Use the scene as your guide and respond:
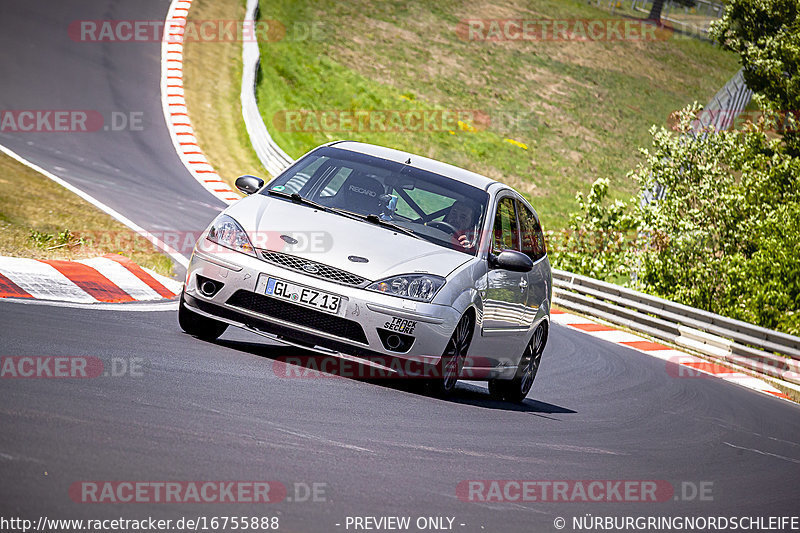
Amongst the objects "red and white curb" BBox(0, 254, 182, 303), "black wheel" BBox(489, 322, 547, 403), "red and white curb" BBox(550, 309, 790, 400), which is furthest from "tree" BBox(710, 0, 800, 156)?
"red and white curb" BBox(0, 254, 182, 303)

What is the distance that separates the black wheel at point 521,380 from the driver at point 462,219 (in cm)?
159

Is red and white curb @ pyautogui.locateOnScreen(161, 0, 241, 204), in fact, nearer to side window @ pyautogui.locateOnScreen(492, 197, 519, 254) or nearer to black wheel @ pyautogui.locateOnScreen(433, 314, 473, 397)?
side window @ pyautogui.locateOnScreen(492, 197, 519, 254)

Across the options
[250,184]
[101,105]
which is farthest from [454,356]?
[101,105]

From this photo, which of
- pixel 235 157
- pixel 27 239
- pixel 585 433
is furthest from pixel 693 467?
pixel 235 157

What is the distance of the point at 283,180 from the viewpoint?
8789mm

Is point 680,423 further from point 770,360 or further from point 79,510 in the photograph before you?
point 770,360

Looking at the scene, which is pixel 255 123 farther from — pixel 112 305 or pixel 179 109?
pixel 112 305

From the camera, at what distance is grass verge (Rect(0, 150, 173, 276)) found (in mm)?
11711

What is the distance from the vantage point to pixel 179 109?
30750 mm

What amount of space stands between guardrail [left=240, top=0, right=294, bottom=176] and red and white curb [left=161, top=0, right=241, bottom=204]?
6.26 feet

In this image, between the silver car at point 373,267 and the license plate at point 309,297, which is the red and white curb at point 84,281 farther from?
the license plate at point 309,297

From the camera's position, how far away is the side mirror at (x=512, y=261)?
8.39 metres

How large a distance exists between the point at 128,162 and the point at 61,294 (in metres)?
14.3

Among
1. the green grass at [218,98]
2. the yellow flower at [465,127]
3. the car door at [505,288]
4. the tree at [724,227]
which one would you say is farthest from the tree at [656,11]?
the car door at [505,288]
